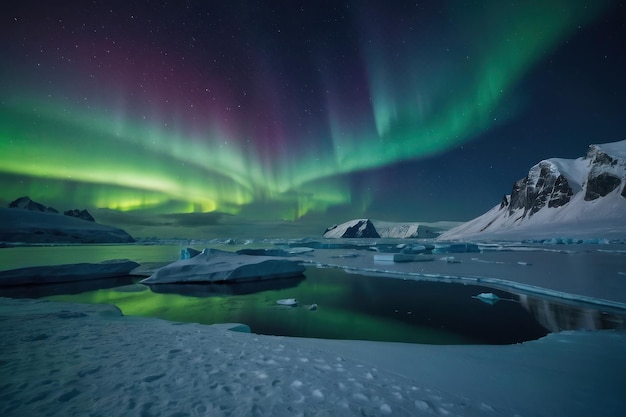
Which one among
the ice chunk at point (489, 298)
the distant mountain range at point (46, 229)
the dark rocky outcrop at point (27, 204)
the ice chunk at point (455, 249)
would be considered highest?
the dark rocky outcrop at point (27, 204)

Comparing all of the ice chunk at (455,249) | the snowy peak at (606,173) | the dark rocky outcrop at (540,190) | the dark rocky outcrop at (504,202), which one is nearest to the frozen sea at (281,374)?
the ice chunk at (455,249)

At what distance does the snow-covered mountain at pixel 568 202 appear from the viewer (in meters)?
82.7

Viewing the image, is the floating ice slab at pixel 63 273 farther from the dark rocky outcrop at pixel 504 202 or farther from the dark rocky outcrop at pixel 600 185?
the dark rocky outcrop at pixel 504 202

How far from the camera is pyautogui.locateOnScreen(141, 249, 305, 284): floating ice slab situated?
18844 millimetres

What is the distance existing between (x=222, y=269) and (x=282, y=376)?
1644 cm

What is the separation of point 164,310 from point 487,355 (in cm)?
1119

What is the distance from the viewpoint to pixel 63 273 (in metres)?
20.3

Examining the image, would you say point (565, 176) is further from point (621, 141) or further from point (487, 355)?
point (487, 355)

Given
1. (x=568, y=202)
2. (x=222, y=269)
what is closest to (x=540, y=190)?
(x=568, y=202)

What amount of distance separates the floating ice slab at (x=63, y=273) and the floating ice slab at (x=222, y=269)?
6.08 m

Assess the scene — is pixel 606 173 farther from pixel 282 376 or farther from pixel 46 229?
pixel 46 229

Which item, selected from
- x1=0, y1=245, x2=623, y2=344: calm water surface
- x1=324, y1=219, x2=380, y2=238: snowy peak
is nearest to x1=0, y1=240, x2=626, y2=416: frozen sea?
x1=0, y1=245, x2=623, y2=344: calm water surface

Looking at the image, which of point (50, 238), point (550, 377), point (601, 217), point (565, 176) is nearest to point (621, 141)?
point (565, 176)

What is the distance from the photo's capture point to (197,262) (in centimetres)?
2022
